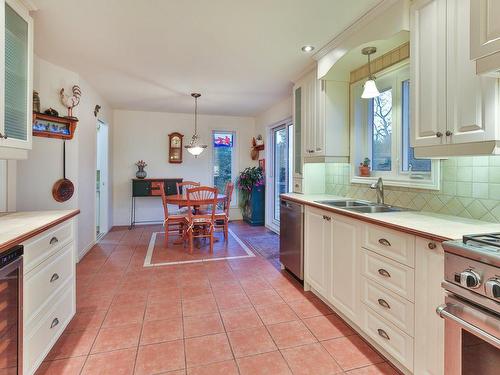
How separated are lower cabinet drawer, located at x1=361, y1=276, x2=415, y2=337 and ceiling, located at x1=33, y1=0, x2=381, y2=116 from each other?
200 cm

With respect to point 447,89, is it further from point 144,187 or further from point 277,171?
point 144,187

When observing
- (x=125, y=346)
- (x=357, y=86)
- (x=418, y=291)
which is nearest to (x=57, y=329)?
(x=125, y=346)

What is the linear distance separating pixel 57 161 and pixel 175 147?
9.53 feet

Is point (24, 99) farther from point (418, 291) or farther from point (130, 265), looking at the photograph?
point (418, 291)

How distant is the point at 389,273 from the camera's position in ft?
5.60

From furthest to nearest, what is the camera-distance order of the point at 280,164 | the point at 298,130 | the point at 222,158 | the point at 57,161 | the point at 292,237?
the point at 222,158 → the point at 280,164 → the point at 298,130 → the point at 57,161 → the point at 292,237

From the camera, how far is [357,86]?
3.01 m

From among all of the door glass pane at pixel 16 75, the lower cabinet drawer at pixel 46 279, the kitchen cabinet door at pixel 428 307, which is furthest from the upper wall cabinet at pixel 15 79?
the kitchen cabinet door at pixel 428 307

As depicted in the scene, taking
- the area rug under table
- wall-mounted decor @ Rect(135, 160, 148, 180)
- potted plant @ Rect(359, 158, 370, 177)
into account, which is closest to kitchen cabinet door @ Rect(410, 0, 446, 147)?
potted plant @ Rect(359, 158, 370, 177)

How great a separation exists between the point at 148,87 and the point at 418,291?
409cm

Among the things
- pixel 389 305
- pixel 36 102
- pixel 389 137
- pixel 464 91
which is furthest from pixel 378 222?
pixel 36 102

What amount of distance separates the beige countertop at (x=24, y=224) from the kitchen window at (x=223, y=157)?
4405 mm

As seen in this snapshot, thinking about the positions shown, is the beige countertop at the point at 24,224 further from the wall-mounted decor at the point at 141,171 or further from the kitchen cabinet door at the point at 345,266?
the wall-mounted decor at the point at 141,171

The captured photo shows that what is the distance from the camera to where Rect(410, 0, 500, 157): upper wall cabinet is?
1.44 meters
